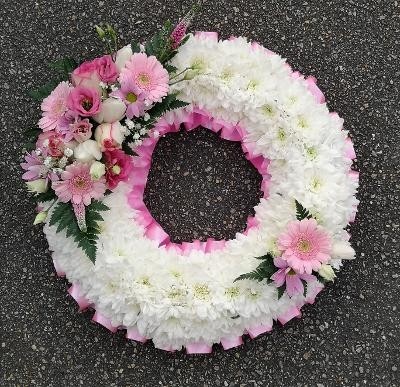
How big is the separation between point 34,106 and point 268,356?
0.97m

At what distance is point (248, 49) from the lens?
176cm

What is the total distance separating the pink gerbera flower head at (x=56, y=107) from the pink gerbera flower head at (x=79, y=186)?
121 mm

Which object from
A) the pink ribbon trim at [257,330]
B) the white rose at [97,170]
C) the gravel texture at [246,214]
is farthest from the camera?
the gravel texture at [246,214]

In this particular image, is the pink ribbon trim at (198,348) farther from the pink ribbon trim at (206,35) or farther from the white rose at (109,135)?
the pink ribbon trim at (206,35)

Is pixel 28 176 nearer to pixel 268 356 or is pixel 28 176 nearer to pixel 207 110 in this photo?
pixel 207 110

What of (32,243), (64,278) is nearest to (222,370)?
(64,278)

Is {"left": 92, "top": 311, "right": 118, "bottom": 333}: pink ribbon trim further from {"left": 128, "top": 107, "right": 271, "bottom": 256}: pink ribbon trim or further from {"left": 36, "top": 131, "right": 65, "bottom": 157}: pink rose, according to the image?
{"left": 36, "top": 131, "right": 65, "bottom": 157}: pink rose

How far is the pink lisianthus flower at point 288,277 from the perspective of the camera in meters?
1.62

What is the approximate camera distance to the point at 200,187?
1.91 m

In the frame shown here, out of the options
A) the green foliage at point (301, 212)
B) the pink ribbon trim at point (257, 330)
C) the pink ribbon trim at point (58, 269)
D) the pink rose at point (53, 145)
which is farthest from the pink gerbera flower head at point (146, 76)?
the pink ribbon trim at point (257, 330)

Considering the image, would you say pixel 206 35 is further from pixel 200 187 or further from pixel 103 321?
pixel 103 321

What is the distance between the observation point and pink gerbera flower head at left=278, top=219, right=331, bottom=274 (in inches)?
62.9

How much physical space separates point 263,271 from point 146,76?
0.55m

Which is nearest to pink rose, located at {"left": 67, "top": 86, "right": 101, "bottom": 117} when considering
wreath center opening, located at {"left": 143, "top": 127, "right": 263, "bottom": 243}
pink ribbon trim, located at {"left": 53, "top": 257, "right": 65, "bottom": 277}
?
wreath center opening, located at {"left": 143, "top": 127, "right": 263, "bottom": 243}
